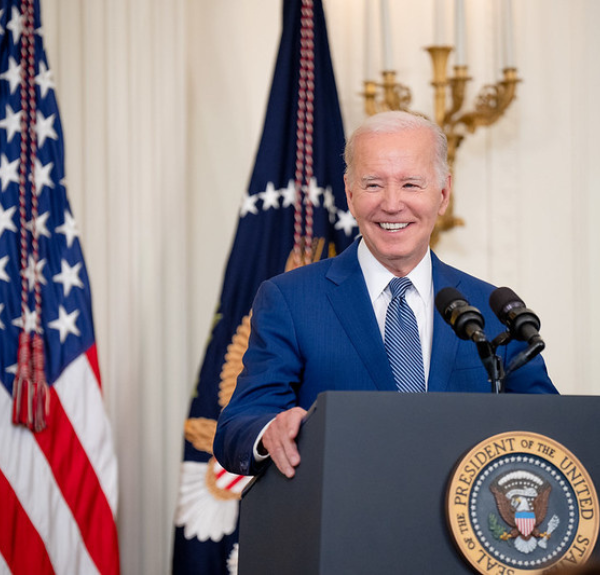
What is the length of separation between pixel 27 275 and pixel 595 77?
2684 millimetres

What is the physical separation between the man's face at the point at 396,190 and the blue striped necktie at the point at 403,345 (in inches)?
5.2

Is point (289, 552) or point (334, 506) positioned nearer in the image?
point (334, 506)

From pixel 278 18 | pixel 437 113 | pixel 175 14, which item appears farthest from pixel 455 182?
pixel 175 14

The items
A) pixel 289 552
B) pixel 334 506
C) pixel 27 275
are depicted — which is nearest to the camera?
pixel 334 506

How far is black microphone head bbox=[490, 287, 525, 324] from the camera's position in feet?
5.93

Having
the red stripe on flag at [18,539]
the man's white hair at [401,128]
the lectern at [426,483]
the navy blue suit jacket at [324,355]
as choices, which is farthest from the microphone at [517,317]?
the red stripe on flag at [18,539]

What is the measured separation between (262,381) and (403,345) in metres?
0.34

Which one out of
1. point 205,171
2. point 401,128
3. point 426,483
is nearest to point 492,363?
point 426,483

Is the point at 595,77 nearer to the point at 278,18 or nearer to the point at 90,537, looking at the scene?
the point at 278,18

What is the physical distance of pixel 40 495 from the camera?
3.58 metres

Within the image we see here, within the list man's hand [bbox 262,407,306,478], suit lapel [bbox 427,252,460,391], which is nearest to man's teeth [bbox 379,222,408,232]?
suit lapel [bbox 427,252,460,391]

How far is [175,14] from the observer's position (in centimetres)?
438

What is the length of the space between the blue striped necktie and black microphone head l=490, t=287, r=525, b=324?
35 centimetres

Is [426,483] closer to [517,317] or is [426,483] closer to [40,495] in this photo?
[517,317]
